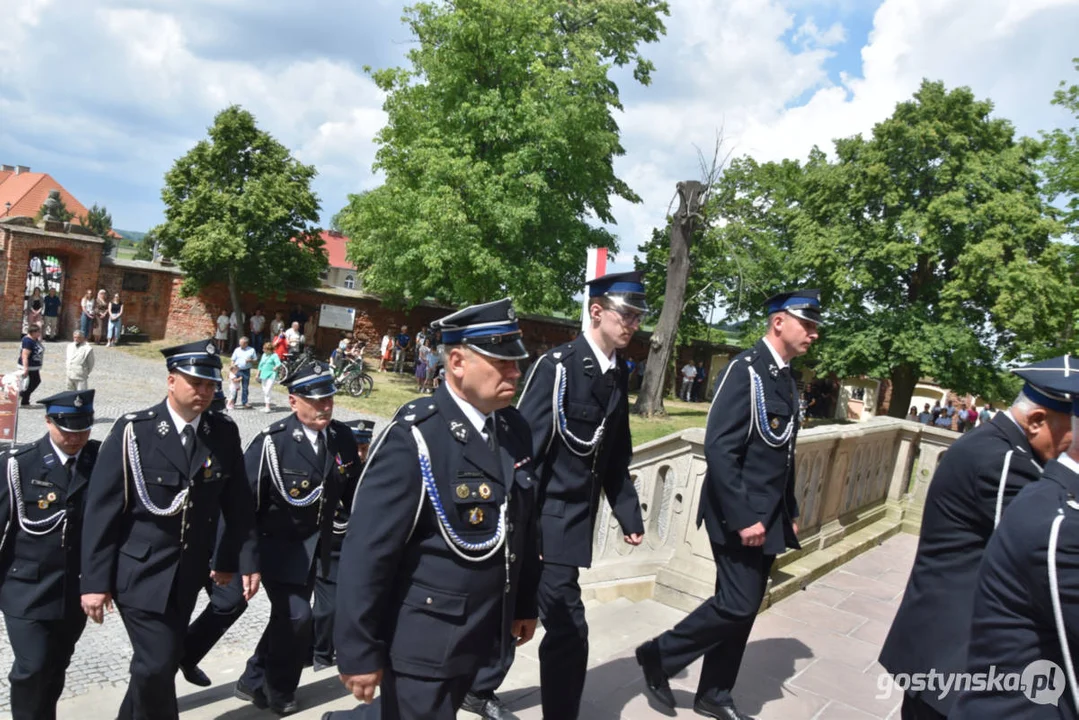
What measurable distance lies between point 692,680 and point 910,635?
5.67ft

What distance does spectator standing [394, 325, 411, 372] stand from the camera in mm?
27688

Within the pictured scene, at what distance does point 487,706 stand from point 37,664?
209cm

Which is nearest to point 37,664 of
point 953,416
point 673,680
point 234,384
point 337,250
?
point 673,680

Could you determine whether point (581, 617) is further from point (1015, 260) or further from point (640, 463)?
point (1015, 260)

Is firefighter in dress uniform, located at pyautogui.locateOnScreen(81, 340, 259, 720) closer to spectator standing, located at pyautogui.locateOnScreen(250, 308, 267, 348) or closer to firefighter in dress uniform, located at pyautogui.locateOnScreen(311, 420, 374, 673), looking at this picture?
firefighter in dress uniform, located at pyautogui.locateOnScreen(311, 420, 374, 673)

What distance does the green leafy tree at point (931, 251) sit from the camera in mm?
23422

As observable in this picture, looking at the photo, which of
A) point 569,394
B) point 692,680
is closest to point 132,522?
point 569,394

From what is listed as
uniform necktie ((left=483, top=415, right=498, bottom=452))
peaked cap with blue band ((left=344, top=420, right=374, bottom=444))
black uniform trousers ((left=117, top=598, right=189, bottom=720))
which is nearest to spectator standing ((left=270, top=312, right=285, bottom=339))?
peaked cap with blue band ((left=344, top=420, right=374, bottom=444))

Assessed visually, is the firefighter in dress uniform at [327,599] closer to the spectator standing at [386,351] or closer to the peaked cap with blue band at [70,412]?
the peaked cap with blue band at [70,412]

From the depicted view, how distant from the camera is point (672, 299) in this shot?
23000 mm

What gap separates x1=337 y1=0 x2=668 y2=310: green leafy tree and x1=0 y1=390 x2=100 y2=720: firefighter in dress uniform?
1713 centimetres

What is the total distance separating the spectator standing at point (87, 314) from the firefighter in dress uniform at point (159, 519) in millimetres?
24288

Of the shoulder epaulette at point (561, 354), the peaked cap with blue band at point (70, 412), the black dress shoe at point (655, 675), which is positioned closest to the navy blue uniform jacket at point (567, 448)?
the shoulder epaulette at point (561, 354)

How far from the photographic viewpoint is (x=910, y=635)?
309 centimetres
